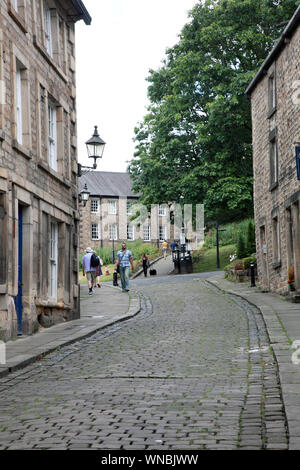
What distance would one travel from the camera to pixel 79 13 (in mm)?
17953

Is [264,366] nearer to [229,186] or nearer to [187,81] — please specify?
[229,186]

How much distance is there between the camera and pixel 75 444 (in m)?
5.20

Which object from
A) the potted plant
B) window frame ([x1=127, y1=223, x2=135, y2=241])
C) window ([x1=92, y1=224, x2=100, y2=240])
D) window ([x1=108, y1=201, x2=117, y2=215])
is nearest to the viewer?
the potted plant

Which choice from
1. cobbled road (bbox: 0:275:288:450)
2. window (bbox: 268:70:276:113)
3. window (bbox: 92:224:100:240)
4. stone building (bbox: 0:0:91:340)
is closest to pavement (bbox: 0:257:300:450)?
cobbled road (bbox: 0:275:288:450)

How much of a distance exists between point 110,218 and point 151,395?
234ft

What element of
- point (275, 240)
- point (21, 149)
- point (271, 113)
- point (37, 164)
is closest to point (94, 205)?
point (275, 240)

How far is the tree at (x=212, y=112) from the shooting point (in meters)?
32.2

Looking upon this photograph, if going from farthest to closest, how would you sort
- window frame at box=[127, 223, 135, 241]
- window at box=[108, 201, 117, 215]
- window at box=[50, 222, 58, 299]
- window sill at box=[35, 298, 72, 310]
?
1. window frame at box=[127, 223, 135, 241]
2. window at box=[108, 201, 117, 215]
3. window at box=[50, 222, 58, 299]
4. window sill at box=[35, 298, 72, 310]

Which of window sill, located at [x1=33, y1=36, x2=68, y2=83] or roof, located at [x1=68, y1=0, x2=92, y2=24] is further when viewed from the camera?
roof, located at [x1=68, y1=0, x2=92, y2=24]

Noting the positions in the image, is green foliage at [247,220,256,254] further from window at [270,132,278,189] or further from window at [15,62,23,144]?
window at [15,62,23,144]

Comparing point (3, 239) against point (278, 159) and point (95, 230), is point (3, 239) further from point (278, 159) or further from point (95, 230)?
point (95, 230)

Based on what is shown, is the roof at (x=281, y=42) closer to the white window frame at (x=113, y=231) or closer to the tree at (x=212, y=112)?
the tree at (x=212, y=112)

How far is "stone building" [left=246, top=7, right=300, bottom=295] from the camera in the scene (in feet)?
63.4

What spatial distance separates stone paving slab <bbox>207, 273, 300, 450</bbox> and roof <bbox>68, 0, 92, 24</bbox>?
889 centimetres
